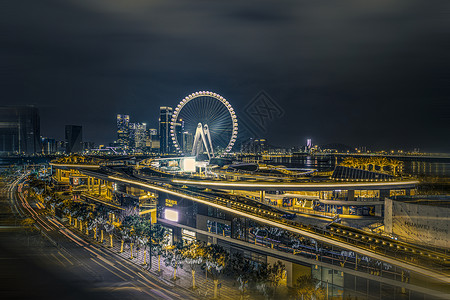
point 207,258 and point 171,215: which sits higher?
point 171,215

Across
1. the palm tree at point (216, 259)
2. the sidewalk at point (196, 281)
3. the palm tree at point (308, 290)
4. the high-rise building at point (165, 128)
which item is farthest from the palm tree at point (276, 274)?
the high-rise building at point (165, 128)

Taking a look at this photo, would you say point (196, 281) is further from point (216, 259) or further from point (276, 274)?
point (276, 274)

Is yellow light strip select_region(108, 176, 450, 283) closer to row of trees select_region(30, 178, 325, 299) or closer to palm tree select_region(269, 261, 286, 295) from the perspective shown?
row of trees select_region(30, 178, 325, 299)

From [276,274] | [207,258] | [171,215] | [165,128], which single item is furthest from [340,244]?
[165,128]

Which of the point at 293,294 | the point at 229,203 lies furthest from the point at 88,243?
the point at 293,294

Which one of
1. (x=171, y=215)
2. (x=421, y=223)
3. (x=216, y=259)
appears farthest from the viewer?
(x=171, y=215)

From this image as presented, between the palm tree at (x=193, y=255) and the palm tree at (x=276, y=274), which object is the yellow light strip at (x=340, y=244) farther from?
the palm tree at (x=193, y=255)

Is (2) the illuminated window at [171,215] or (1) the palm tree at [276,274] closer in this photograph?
(1) the palm tree at [276,274]

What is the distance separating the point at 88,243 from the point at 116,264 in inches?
201

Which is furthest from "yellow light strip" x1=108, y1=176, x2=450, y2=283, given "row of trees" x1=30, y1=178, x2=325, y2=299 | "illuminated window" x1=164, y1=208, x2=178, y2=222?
"illuminated window" x1=164, y1=208, x2=178, y2=222

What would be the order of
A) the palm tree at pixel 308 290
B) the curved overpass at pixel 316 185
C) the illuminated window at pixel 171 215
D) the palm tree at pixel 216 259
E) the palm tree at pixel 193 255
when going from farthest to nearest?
1. the curved overpass at pixel 316 185
2. the illuminated window at pixel 171 215
3. the palm tree at pixel 193 255
4. the palm tree at pixel 216 259
5. the palm tree at pixel 308 290

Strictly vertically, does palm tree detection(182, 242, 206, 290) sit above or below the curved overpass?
below

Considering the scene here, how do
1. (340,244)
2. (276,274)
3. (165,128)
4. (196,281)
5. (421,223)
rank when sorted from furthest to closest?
1. (165,128)
2. (421,223)
3. (196,281)
4. (276,274)
5. (340,244)

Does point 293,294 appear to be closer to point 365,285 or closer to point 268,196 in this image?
point 365,285
